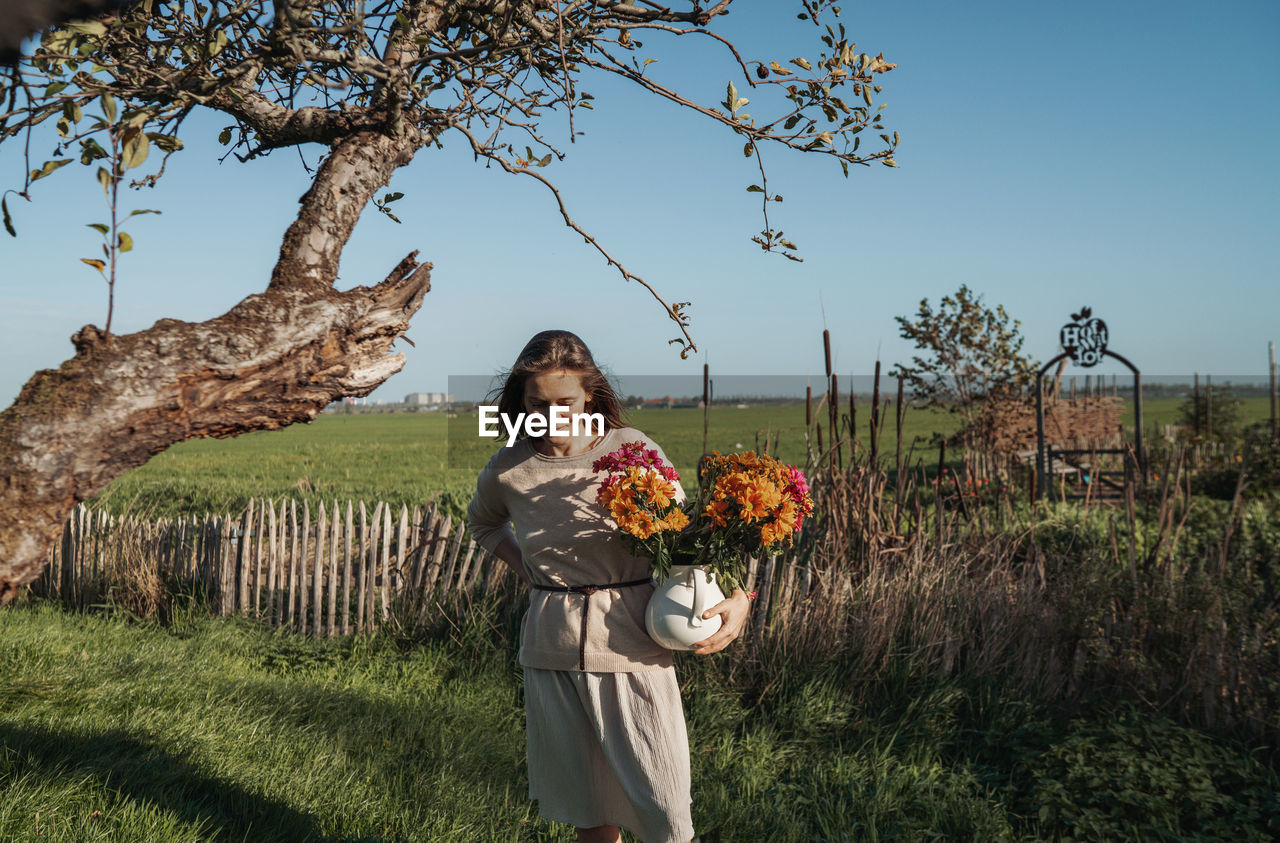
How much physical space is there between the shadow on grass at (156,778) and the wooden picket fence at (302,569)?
7.05 feet

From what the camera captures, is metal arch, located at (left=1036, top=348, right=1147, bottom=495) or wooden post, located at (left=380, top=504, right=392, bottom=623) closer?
wooden post, located at (left=380, top=504, right=392, bottom=623)

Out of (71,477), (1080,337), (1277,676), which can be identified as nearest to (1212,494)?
(1080,337)

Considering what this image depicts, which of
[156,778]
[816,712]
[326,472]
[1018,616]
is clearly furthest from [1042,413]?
[326,472]

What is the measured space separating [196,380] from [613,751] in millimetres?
1355

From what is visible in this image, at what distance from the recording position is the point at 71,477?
1.62 meters

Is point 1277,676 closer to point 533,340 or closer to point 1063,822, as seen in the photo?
point 1063,822

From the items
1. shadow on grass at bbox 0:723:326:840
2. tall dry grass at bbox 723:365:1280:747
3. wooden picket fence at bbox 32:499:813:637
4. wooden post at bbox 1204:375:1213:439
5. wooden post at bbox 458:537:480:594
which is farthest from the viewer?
wooden post at bbox 1204:375:1213:439

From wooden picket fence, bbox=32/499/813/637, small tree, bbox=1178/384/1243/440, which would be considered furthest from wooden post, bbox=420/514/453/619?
small tree, bbox=1178/384/1243/440

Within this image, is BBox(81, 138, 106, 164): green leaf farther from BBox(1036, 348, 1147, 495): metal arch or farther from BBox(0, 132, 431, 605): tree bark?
BBox(1036, 348, 1147, 495): metal arch

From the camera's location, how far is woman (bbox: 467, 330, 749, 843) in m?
2.21

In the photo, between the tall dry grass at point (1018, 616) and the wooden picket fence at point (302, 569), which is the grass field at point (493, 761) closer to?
the tall dry grass at point (1018, 616)

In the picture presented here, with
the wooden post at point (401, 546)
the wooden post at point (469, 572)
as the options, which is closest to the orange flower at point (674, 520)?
the wooden post at point (469, 572)

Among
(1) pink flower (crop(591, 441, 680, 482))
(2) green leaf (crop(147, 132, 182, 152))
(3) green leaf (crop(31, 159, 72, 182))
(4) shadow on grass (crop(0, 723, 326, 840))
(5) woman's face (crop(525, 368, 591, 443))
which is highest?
(2) green leaf (crop(147, 132, 182, 152))
